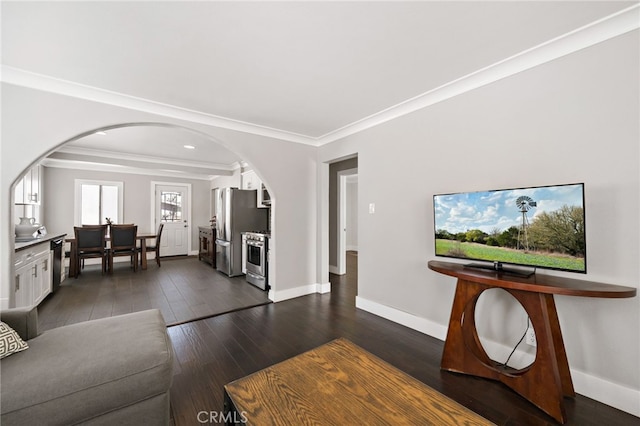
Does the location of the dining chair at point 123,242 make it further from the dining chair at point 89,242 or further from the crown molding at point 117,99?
the crown molding at point 117,99

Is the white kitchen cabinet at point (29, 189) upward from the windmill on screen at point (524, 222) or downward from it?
upward

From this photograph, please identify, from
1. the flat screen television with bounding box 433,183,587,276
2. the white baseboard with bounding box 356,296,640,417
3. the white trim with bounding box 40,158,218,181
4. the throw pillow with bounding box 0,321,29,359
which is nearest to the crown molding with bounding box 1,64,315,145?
the throw pillow with bounding box 0,321,29,359

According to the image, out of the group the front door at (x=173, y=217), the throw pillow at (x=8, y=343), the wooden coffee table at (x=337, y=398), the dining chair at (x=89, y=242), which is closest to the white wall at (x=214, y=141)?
the throw pillow at (x=8, y=343)

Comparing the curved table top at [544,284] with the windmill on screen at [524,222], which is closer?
the curved table top at [544,284]

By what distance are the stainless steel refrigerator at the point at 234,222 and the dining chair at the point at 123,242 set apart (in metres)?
1.84

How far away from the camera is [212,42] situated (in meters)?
1.79

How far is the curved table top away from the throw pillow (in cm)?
261

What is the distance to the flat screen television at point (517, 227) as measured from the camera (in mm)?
1626

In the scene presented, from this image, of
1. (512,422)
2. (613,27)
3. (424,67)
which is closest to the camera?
(512,422)

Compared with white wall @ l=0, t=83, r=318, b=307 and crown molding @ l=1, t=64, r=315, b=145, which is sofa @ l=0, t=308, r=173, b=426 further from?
crown molding @ l=1, t=64, r=315, b=145

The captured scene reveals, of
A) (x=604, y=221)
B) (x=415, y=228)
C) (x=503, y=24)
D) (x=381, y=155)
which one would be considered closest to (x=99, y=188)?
(x=381, y=155)

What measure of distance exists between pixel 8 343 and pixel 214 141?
2.73 m

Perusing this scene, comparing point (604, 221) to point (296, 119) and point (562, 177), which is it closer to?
point (562, 177)

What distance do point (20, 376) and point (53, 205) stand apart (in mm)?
6673
